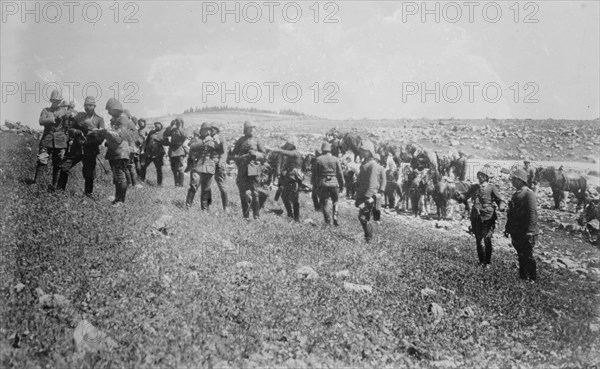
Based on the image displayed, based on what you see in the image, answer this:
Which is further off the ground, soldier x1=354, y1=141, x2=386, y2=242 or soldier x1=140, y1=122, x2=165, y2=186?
soldier x1=140, y1=122, x2=165, y2=186

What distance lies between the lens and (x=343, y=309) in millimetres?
5199

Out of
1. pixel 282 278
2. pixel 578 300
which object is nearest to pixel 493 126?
pixel 578 300

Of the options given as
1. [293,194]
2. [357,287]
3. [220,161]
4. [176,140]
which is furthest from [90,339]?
[176,140]

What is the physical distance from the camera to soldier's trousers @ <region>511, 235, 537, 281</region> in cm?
760

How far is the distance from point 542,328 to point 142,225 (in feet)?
18.8

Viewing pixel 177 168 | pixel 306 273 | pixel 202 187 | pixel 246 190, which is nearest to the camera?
pixel 306 273

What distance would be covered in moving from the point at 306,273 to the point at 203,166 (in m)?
4.13

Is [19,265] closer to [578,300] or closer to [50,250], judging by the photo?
[50,250]

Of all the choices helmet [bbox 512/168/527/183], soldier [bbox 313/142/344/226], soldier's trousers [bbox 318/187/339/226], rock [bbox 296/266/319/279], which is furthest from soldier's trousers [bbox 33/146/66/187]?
helmet [bbox 512/168/527/183]

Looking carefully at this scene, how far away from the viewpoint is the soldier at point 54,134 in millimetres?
8609

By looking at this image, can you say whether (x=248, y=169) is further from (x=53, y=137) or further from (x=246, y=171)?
(x=53, y=137)

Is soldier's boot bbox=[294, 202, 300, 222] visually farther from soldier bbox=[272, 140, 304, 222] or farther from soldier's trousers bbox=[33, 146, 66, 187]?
soldier's trousers bbox=[33, 146, 66, 187]

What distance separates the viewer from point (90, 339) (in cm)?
363

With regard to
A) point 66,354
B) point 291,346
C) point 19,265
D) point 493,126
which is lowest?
point 291,346
